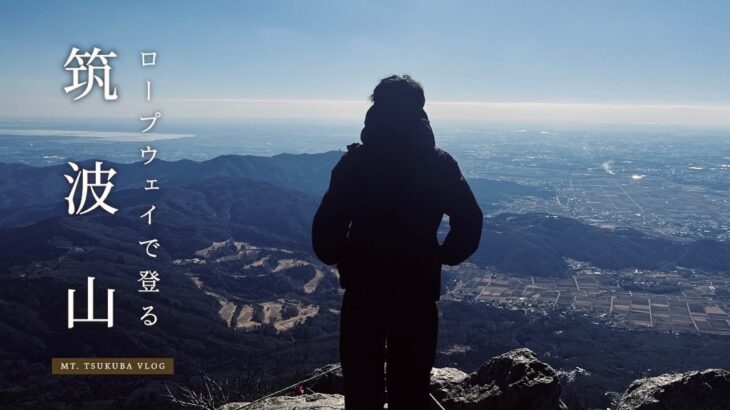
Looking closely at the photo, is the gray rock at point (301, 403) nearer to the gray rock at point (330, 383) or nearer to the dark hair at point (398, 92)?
the gray rock at point (330, 383)

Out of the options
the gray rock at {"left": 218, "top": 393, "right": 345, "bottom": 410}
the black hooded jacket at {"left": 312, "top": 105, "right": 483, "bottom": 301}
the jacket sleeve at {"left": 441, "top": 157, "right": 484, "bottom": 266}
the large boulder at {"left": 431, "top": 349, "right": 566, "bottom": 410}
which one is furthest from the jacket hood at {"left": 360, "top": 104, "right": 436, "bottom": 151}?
the large boulder at {"left": 431, "top": 349, "right": 566, "bottom": 410}

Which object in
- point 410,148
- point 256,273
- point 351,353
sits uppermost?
point 410,148

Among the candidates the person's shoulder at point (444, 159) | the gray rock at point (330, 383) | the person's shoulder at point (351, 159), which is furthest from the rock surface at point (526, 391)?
the person's shoulder at point (444, 159)

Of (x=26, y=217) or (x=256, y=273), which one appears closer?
(x=256, y=273)

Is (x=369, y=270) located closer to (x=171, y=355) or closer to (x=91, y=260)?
(x=171, y=355)

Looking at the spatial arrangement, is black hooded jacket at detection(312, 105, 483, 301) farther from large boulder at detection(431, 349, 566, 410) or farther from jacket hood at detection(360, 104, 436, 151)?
large boulder at detection(431, 349, 566, 410)

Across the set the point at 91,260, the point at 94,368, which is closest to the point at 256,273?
the point at 91,260
